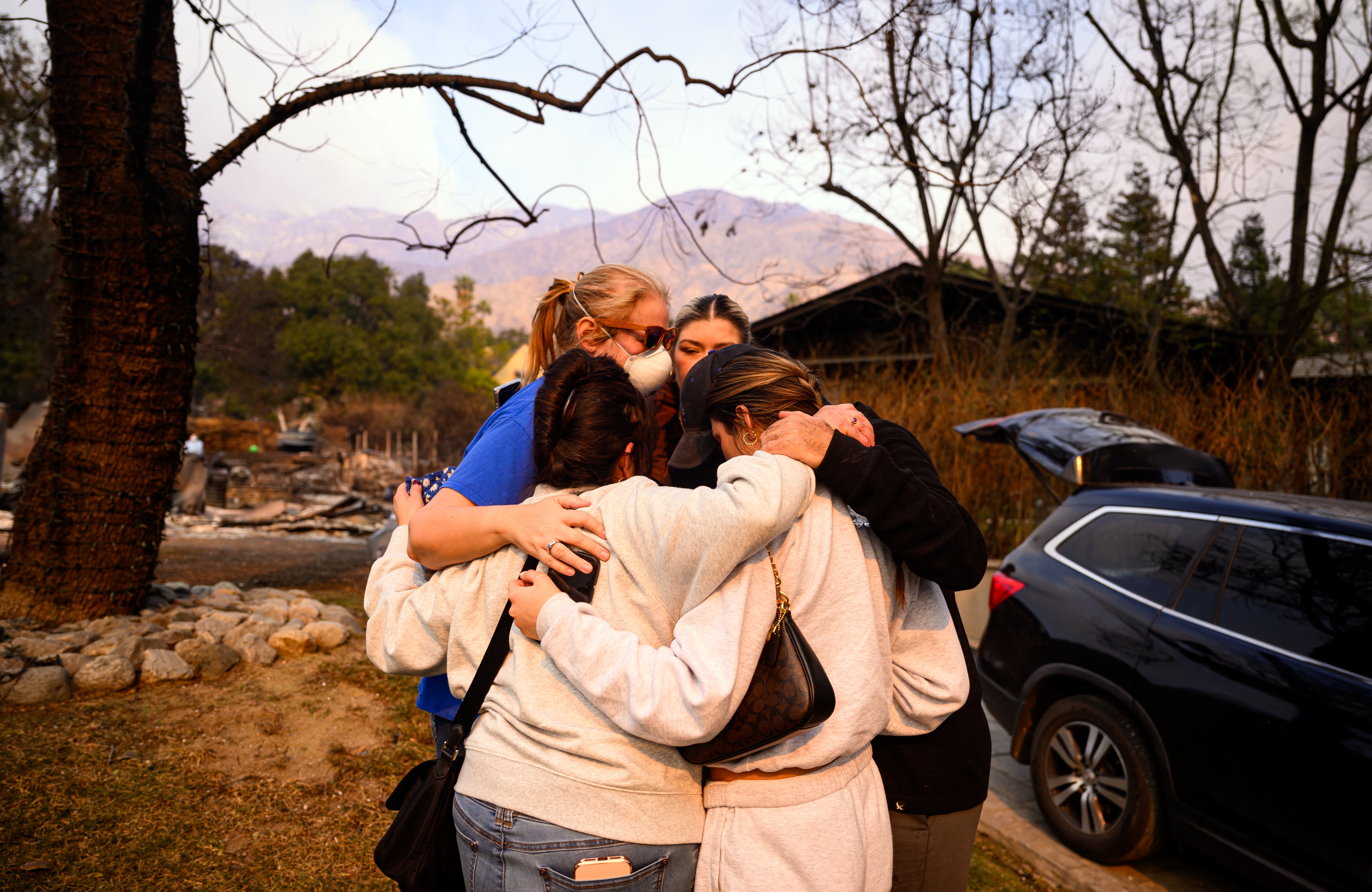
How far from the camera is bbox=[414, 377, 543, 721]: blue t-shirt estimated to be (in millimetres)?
1753

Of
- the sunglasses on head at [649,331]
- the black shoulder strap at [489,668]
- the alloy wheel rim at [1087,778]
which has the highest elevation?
the sunglasses on head at [649,331]

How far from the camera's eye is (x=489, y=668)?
5.08ft

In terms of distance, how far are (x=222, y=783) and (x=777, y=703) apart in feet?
10.7

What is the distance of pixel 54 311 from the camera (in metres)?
31.1

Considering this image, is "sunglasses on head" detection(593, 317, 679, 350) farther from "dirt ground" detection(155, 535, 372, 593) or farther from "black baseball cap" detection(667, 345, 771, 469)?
"dirt ground" detection(155, 535, 372, 593)

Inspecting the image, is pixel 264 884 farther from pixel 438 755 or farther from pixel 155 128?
pixel 155 128

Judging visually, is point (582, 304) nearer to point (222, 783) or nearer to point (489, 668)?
point (489, 668)

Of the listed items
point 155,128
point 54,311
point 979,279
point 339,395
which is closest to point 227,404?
point 339,395

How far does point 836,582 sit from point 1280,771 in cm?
287

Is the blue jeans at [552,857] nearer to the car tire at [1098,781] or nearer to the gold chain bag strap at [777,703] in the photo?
the gold chain bag strap at [777,703]

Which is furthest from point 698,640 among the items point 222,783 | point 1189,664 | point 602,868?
point 1189,664

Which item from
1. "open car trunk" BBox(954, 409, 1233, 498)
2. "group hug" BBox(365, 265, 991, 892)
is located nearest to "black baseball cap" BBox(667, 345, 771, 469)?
"group hug" BBox(365, 265, 991, 892)

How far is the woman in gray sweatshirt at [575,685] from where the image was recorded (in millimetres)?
1381

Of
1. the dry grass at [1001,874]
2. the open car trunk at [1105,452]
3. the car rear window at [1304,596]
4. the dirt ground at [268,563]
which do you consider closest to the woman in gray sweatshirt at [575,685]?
the dry grass at [1001,874]
